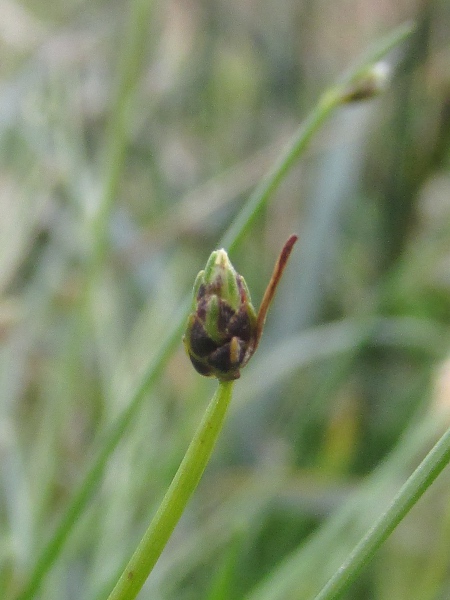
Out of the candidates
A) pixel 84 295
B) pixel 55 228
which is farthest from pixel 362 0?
pixel 84 295

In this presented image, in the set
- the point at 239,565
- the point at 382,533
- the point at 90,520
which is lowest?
the point at 239,565

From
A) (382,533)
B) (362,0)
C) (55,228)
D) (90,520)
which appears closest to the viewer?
(382,533)

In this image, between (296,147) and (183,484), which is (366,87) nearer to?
(296,147)

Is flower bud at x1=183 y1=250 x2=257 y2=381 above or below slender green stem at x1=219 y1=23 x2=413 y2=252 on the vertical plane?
above

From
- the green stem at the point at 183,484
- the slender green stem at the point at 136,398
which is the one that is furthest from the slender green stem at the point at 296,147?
the green stem at the point at 183,484

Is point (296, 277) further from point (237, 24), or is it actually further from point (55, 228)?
point (237, 24)

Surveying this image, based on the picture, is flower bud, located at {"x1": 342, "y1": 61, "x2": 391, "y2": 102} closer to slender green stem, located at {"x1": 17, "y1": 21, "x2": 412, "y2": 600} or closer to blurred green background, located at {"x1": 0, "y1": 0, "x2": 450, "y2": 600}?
slender green stem, located at {"x1": 17, "y1": 21, "x2": 412, "y2": 600}

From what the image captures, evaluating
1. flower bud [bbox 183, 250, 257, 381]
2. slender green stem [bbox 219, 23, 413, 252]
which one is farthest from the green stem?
slender green stem [bbox 219, 23, 413, 252]

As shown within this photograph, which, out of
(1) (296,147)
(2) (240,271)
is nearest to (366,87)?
(1) (296,147)
